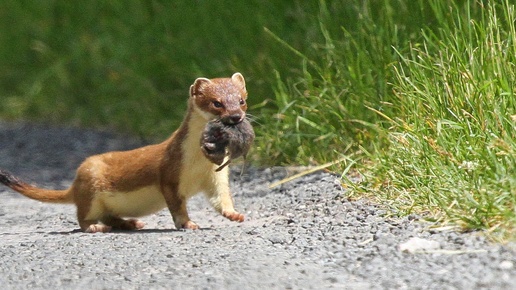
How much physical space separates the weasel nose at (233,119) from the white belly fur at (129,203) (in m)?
0.66

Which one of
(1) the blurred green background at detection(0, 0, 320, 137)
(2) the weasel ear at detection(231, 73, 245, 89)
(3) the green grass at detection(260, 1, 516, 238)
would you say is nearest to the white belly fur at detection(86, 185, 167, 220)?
(2) the weasel ear at detection(231, 73, 245, 89)

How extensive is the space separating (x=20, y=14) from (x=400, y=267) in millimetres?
7831

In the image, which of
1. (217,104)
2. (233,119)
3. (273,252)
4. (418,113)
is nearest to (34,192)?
(217,104)

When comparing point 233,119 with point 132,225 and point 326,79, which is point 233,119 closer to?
point 132,225

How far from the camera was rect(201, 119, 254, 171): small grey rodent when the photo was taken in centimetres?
557

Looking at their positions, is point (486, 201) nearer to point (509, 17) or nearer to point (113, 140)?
point (509, 17)

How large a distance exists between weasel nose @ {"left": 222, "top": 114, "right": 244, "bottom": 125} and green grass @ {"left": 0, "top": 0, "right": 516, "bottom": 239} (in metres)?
0.74

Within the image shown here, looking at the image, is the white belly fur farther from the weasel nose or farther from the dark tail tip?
the weasel nose

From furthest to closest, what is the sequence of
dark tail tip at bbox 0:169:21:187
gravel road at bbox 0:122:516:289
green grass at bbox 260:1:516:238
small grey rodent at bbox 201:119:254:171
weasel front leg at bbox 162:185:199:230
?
dark tail tip at bbox 0:169:21:187 → weasel front leg at bbox 162:185:199:230 → small grey rodent at bbox 201:119:254:171 → green grass at bbox 260:1:516:238 → gravel road at bbox 0:122:516:289

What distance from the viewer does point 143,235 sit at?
561 centimetres

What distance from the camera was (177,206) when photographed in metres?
5.83

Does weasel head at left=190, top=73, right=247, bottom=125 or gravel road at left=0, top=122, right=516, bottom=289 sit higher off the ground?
weasel head at left=190, top=73, right=247, bottom=125

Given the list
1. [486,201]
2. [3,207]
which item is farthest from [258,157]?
[486,201]

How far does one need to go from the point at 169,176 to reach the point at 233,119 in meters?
0.54
